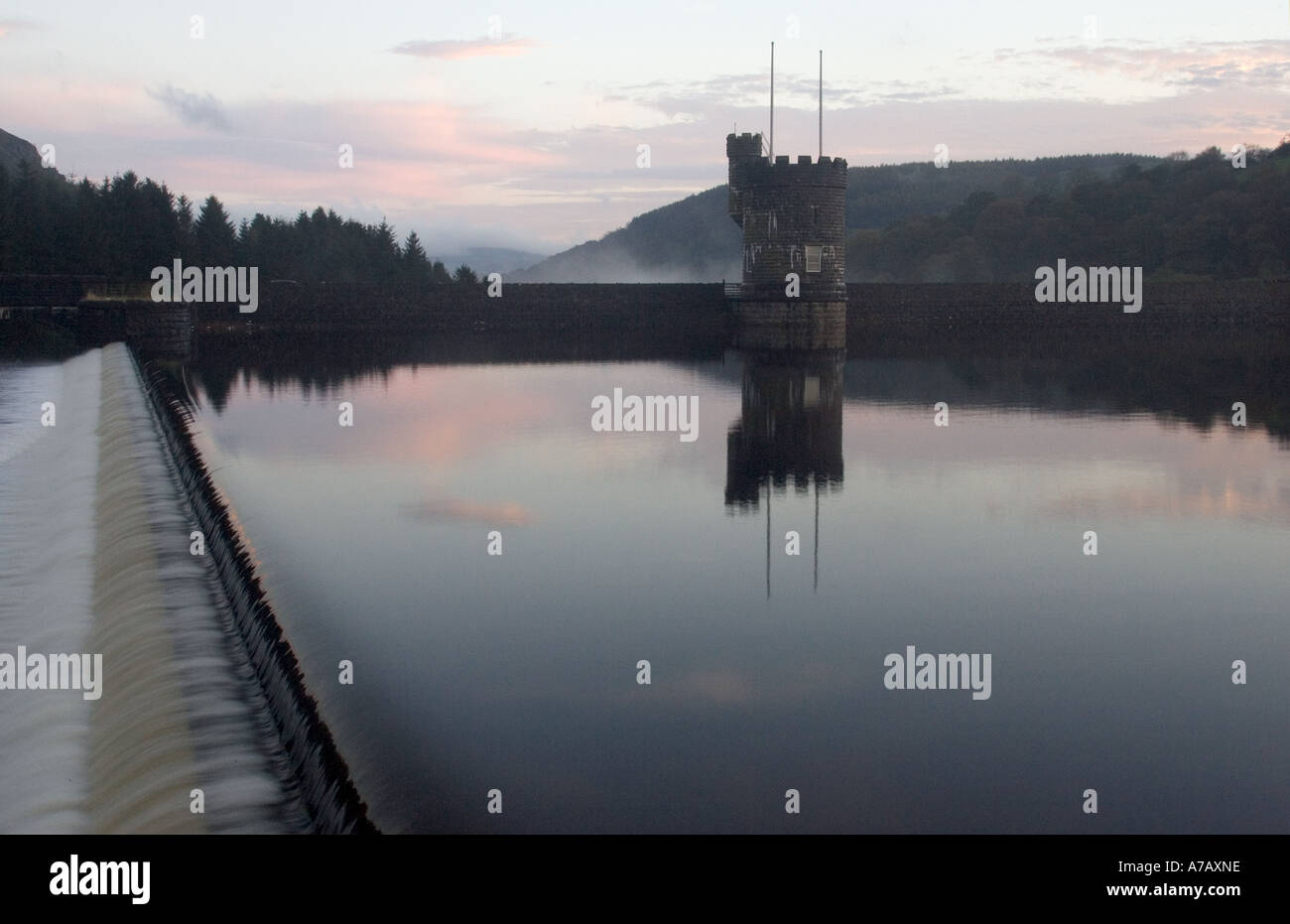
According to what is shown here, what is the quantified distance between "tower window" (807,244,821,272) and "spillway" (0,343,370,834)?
26.5 m

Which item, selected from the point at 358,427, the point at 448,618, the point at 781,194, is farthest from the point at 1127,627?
Result: the point at 781,194

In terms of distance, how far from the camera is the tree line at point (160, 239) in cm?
6106

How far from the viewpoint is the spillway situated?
6945 millimetres

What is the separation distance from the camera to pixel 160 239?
70.0 metres

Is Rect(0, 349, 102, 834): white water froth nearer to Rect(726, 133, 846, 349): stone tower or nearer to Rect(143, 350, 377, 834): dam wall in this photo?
Rect(143, 350, 377, 834): dam wall

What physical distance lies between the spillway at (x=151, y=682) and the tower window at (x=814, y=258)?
26.5 meters

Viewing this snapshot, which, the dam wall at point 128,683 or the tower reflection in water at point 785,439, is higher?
the tower reflection in water at point 785,439

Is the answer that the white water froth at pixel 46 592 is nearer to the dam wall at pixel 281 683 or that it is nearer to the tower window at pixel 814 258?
the dam wall at pixel 281 683

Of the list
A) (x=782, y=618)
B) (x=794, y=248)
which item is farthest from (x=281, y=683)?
(x=794, y=248)

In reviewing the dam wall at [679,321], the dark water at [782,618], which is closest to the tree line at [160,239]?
the dam wall at [679,321]

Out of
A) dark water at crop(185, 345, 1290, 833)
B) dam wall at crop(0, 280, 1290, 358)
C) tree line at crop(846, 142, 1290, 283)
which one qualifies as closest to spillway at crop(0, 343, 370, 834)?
dark water at crop(185, 345, 1290, 833)

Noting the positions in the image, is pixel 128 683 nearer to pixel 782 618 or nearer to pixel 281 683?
pixel 281 683

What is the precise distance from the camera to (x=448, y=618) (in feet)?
31.9

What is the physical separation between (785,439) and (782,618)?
10.5 meters
